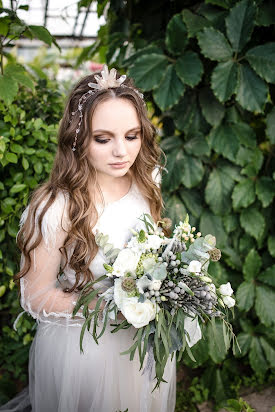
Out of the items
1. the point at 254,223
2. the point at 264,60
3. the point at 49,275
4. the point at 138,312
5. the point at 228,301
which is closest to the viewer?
the point at 138,312

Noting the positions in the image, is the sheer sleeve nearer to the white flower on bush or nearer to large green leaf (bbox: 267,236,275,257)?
the white flower on bush

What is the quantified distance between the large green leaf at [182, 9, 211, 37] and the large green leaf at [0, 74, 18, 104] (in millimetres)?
800

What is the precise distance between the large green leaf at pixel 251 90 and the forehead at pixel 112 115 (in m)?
0.73

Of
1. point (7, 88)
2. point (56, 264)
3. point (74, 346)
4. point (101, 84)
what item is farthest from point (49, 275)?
point (7, 88)

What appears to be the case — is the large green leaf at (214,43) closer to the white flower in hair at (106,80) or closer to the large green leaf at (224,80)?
the large green leaf at (224,80)

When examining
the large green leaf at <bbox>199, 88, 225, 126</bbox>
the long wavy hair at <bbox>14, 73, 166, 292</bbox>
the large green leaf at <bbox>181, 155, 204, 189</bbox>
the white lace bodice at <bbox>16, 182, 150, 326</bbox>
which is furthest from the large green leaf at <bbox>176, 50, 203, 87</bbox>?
the white lace bodice at <bbox>16, 182, 150, 326</bbox>

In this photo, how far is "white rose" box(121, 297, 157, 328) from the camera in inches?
40.1

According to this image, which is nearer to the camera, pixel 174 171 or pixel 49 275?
pixel 49 275

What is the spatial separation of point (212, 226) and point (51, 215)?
3.29ft

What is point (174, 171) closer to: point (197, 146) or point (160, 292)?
point (197, 146)

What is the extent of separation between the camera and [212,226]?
77.9 inches

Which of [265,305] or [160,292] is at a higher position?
[160,292]

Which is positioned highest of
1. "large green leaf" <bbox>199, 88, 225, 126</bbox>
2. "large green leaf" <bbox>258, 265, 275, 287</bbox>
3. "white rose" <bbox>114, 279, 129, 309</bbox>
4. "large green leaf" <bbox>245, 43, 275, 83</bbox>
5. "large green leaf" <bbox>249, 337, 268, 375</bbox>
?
"large green leaf" <bbox>245, 43, 275, 83</bbox>

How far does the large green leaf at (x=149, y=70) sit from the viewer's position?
5.73 feet
